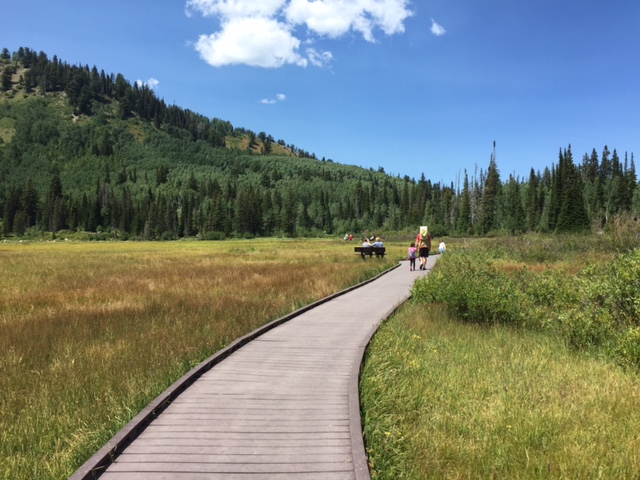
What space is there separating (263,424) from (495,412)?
305cm

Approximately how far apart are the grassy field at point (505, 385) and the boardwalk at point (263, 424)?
0.37 meters

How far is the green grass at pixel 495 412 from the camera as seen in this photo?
4457 mm

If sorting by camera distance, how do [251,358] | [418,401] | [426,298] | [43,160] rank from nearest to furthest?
[418,401] → [251,358] → [426,298] → [43,160]

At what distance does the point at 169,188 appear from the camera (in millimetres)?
167125

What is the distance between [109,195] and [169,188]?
2566cm

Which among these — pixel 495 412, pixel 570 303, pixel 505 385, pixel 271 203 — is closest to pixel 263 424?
pixel 495 412

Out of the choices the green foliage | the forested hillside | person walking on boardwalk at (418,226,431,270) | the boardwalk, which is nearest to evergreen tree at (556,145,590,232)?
the forested hillside

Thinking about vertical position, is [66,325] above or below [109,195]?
below

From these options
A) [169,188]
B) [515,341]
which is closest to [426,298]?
[515,341]

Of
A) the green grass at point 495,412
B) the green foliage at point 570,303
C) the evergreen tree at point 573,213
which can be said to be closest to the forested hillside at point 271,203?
the evergreen tree at point 573,213

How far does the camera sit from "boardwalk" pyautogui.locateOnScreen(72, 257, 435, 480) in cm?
391

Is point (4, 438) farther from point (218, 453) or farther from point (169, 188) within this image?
point (169, 188)

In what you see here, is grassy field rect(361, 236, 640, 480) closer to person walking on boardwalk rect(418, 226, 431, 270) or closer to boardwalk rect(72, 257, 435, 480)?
boardwalk rect(72, 257, 435, 480)

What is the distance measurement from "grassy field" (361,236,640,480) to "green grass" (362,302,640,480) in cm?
2
